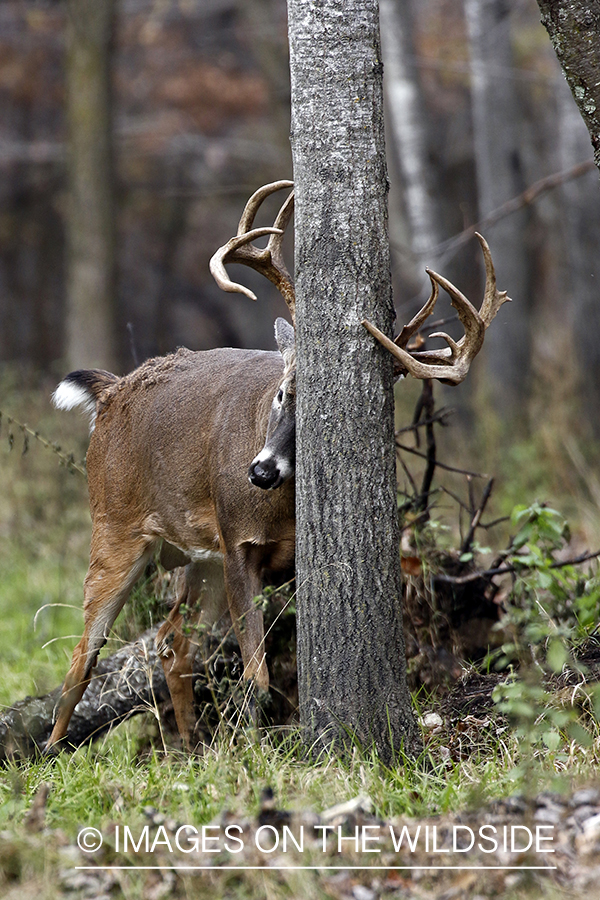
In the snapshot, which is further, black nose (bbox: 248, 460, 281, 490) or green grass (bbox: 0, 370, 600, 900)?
black nose (bbox: 248, 460, 281, 490)

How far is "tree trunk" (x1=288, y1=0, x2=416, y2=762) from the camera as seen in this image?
340cm

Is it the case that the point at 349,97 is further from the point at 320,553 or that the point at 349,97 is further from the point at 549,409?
the point at 549,409

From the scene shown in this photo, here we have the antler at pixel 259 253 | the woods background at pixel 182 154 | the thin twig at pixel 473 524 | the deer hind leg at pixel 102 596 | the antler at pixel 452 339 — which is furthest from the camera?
the woods background at pixel 182 154

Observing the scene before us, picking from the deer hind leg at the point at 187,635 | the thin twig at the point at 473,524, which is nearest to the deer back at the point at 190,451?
the deer hind leg at the point at 187,635

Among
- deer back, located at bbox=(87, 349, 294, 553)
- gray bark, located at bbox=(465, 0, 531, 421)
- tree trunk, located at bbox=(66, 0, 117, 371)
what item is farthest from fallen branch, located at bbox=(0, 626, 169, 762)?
tree trunk, located at bbox=(66, 0, 117, 371)

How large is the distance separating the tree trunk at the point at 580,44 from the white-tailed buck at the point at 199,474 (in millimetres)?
852

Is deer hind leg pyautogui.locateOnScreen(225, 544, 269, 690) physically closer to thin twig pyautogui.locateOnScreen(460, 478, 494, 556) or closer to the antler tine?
the antler tine

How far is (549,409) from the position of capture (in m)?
8.92

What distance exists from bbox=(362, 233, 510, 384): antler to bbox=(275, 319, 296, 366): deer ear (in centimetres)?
53

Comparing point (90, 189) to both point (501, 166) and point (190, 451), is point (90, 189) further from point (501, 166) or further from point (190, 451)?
point (190, 451)

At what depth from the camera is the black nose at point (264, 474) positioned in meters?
3.71

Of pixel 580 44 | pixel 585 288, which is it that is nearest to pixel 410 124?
pixel 585 288

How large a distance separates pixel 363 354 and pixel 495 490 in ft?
17.0

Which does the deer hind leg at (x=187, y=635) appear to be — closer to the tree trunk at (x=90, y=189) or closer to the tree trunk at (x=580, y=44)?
the tree trunk at (x=580, y=44)
